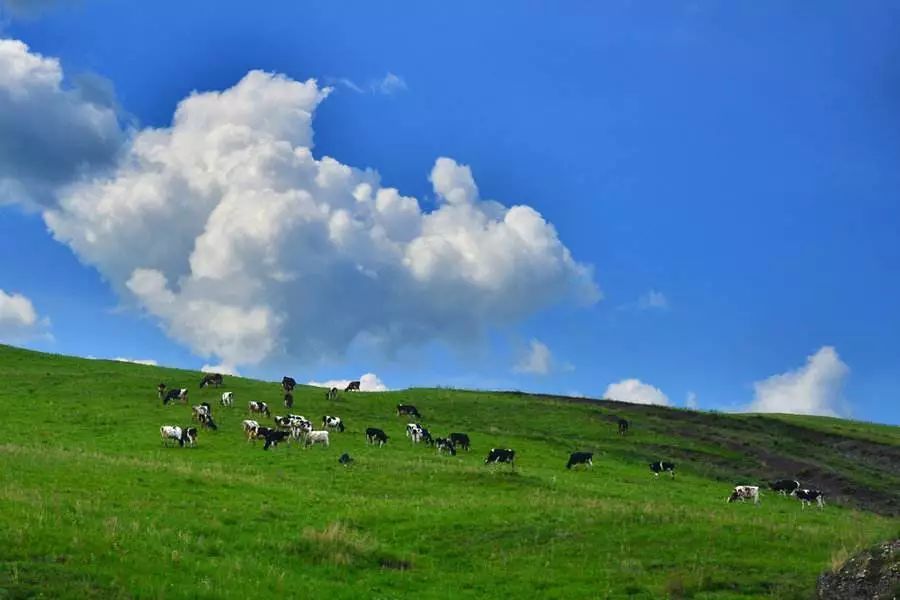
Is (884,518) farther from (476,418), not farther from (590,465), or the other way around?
(476,418)

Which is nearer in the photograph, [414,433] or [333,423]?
[414,433]

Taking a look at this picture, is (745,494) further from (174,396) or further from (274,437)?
(174,396)

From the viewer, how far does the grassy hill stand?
21.0 metres

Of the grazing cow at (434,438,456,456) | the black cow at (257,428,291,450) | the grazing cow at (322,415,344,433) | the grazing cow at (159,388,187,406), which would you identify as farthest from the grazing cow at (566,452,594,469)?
the grazing cow at (159,388,187,406)

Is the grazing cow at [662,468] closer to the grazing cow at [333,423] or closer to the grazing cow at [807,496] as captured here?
the grazing cow at [807,496]

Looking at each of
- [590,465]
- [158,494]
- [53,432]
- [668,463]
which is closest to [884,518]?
[668,463]

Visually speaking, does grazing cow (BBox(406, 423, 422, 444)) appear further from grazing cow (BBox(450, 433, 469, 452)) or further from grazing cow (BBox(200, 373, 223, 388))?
grazing cow (BBox(200, 373, 223, 388))

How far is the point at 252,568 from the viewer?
21438 mm

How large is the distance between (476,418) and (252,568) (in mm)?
52083

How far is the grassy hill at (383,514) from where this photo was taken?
68.7ft

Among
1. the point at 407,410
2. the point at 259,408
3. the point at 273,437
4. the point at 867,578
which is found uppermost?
the point at 407,410

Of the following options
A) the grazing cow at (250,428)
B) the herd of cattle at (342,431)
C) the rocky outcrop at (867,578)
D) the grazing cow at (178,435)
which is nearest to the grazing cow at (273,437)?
the herd of cattle at (342,431)

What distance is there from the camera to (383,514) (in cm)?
3089

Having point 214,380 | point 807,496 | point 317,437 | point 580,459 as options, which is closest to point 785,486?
point 807,496
